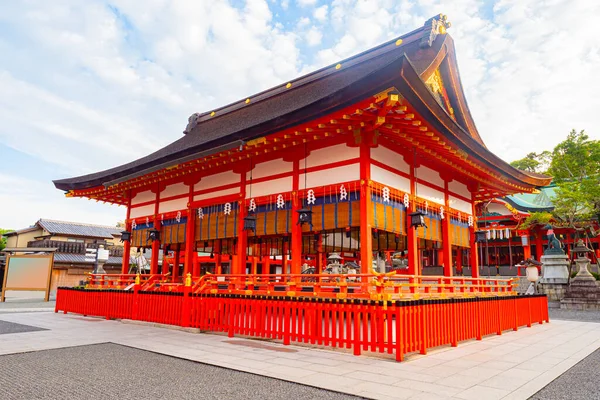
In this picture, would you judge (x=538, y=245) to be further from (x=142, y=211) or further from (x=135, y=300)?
(x=135, y=300)

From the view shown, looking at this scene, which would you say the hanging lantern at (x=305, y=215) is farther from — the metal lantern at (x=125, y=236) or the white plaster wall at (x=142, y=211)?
the metal lantern at (x=125, y=236)

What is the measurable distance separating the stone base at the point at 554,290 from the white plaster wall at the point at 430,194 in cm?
1238

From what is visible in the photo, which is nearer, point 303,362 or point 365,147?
point 303,362

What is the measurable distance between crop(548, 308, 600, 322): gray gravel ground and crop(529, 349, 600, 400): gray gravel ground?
32.7 feet

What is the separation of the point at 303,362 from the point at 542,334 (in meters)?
7.47

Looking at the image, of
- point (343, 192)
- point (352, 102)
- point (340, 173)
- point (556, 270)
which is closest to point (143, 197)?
point (340, 173)

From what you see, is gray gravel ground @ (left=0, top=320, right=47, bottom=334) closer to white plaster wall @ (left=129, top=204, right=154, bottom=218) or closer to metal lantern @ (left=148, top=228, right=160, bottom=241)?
metal lantern @ (left=148, top=228, right=160, bottom=241)

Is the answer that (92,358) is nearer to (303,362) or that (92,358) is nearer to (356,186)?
(303,362)

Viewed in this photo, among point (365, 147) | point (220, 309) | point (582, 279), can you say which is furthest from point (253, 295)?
point (582, 279)

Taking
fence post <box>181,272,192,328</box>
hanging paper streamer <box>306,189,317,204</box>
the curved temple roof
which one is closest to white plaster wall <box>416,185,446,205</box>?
the curved temple roof

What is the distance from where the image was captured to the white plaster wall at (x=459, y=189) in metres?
13.7

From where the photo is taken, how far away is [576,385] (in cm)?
548

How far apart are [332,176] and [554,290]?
56.3ft

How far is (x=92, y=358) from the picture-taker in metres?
6.91
